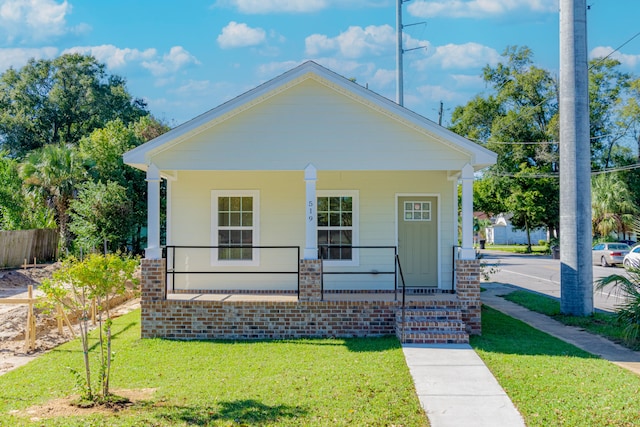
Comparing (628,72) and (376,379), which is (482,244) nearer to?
(628,72)

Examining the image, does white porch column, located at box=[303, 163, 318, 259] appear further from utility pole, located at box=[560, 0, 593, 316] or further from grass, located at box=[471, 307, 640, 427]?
utility pole, located at box=[560, 0, 593, 316]

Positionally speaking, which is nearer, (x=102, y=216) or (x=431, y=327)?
(x=431, y=327)

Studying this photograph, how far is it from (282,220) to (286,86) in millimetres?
3196

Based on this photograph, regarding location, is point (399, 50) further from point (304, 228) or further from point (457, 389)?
point (457, 389)

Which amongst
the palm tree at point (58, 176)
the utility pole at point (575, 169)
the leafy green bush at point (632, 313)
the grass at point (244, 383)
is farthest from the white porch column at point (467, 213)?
the palm tree at point (58, 176)

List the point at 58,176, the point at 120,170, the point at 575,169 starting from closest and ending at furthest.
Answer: the point at 575,169 → the point at 120,170 → the point at 58,176

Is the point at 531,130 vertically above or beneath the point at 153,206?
above

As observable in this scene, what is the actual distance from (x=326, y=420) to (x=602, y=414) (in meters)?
3.06

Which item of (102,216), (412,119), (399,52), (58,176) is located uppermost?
(399,52)

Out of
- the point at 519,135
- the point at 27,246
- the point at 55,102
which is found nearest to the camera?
the point at 27,246

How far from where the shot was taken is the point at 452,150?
1085 cm

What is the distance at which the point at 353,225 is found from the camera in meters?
12.7

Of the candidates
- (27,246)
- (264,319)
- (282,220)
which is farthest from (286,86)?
(27,246)

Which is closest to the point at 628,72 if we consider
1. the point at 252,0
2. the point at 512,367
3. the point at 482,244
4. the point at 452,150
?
the point at 482,244
